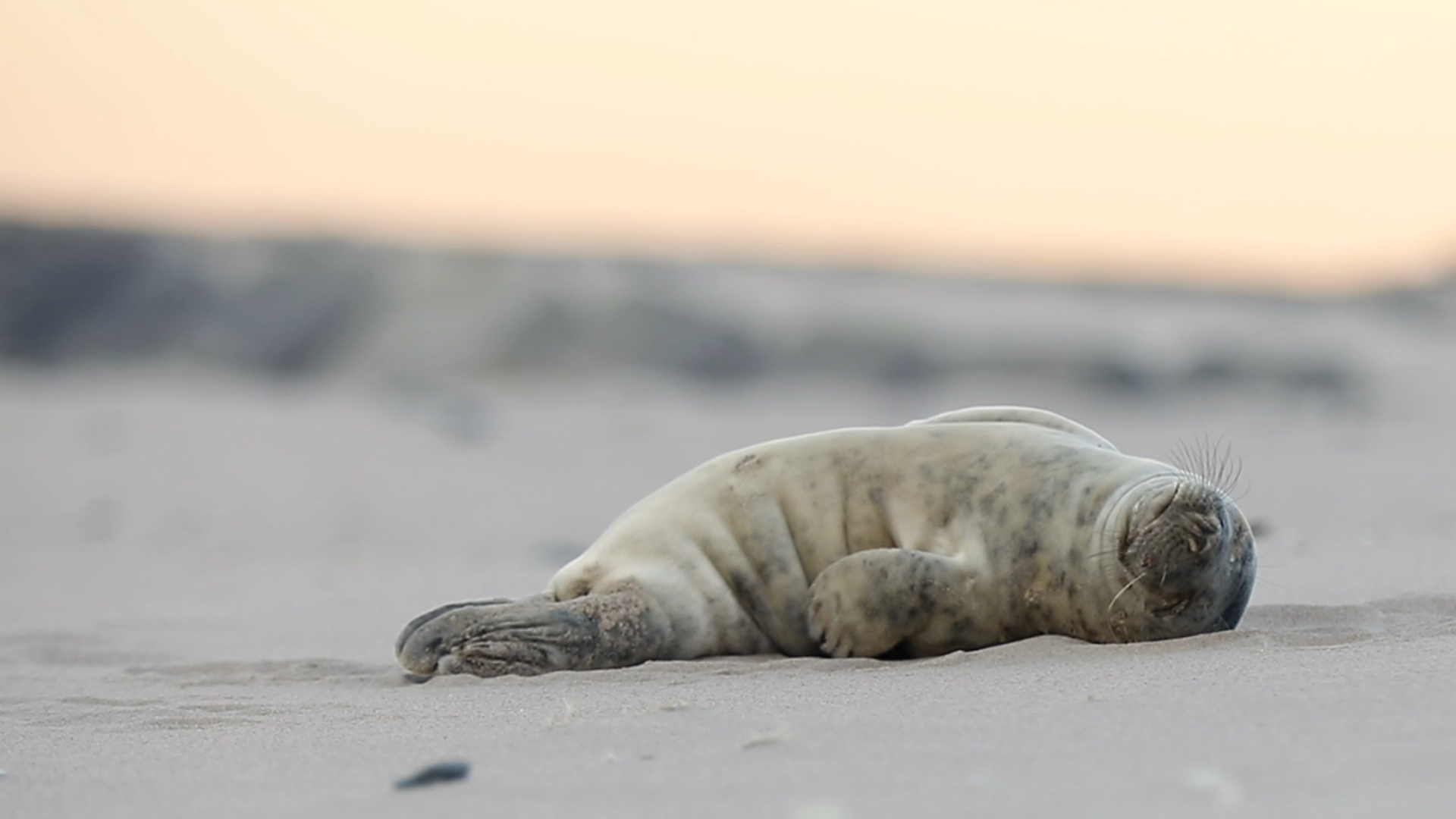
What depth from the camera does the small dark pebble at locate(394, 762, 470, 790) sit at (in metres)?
2.54

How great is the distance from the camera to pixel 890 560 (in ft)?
13.1

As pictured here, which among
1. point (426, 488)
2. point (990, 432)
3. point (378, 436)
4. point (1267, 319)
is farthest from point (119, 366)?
point (990, 432)

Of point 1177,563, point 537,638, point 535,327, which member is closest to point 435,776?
point 537,638

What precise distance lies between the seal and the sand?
0.13m

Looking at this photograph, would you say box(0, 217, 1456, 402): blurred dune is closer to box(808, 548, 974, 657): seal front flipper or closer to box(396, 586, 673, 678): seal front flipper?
box(396, 586, 673, 678): seal front flipper

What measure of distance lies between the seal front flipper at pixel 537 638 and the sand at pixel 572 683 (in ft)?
0.38

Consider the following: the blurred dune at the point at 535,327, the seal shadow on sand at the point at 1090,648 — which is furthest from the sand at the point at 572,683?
the blurred dune at the point at 535,327

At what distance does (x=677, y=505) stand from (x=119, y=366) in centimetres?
1164

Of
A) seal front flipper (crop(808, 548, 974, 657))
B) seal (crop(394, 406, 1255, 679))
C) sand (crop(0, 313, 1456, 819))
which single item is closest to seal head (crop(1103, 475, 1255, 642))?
seal (crop(394, 406, 1255, 679))

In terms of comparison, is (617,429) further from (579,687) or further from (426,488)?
(579,687)

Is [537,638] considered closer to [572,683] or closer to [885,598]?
[572,683]

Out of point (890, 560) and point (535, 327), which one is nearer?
point (890, 560)

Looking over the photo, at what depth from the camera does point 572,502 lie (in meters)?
9.12

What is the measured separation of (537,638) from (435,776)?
1.49m
